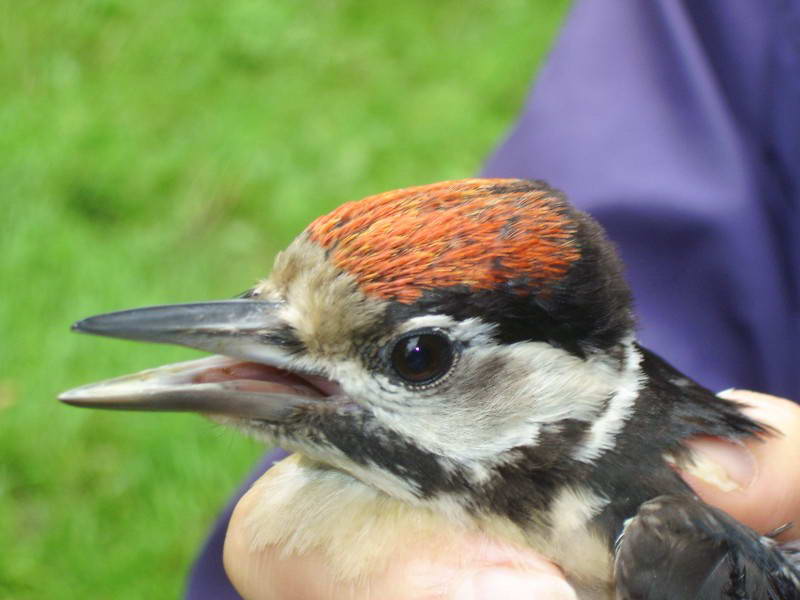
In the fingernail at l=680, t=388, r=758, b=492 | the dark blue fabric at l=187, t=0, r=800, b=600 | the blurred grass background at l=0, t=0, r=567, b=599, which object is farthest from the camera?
the blurred grass background at l=0, t=0, r=567, b=599

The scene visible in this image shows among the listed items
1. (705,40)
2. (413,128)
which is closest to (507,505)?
(705,40)

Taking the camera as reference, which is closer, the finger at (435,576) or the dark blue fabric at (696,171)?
the finger at (435,576)

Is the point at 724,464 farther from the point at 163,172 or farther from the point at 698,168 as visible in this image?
the point at 163,172

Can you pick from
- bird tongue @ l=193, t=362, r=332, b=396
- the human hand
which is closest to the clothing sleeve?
the human hand

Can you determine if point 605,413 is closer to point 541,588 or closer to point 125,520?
point 541,588

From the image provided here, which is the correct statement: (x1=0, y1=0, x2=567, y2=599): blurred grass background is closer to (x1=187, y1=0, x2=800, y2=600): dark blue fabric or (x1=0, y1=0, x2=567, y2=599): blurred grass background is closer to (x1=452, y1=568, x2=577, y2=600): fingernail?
(x1=187, y1=0, x2=800, y2=600): dark blue fabric

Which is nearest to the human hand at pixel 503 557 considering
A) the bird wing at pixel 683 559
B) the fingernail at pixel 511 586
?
Result: the fingernail at pixel 511 586

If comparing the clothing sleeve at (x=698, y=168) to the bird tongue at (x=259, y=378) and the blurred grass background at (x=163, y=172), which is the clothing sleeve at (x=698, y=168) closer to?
the bird tongue at (x=259, y=378)
